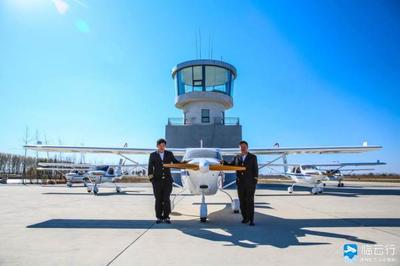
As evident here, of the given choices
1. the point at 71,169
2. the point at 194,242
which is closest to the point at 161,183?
the point at 194,242

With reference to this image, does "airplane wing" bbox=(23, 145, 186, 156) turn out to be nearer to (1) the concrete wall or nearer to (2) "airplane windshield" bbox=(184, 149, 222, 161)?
(2) "airplane windshield" bbox=(184, 149, 222, 161)

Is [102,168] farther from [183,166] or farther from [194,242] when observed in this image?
[194,242]

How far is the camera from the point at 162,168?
7.38 meters

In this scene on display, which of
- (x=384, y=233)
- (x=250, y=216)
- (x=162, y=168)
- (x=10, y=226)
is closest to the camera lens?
(x=384, y=233)

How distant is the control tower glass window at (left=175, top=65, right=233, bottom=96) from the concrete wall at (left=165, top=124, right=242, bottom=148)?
388 cm

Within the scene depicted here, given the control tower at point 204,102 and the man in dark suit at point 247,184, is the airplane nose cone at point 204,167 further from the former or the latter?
the control tower at point 204,102

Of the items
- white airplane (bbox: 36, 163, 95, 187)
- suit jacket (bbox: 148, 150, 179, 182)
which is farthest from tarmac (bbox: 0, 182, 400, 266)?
white airplane (bbox: 36, 163, 95, 187)

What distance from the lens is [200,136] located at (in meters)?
30.1

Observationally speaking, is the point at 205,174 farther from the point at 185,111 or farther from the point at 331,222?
the point at 185,111

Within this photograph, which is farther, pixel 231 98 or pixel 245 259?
pixel 231 98

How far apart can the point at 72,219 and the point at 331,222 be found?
6.46m

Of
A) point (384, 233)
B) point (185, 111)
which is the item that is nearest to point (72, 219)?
point (384, 233)

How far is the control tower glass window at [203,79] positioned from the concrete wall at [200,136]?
3.88 m

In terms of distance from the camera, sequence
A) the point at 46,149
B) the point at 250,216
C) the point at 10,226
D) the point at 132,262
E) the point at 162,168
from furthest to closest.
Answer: the point at 46,149, the point at 162,168, the point at 250,216, the point at 10,226, the point at 132,262
